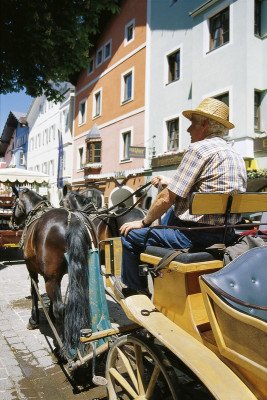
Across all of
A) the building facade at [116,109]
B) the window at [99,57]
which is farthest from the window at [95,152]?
the window at [99,57]

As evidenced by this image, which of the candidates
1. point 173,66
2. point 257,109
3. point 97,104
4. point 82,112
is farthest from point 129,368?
point 82,112

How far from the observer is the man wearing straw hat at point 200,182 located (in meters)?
2.17

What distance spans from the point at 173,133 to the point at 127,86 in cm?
562

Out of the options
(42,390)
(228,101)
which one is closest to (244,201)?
(42,390)

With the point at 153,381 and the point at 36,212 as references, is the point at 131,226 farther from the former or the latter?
the point at 36,212

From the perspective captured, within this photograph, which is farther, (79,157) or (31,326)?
(79,157)

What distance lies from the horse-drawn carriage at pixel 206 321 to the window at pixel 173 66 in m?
14.3

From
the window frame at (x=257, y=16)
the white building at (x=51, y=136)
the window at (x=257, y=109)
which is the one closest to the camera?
the window at (x=257, y=109)

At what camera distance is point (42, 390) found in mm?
2881

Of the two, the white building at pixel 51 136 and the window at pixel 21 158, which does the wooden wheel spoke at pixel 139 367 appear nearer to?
the white building at pixel 51 136

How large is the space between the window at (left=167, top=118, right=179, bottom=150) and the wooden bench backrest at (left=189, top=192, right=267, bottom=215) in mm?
12655

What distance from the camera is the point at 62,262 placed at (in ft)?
11.8

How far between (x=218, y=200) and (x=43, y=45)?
20.4 feet

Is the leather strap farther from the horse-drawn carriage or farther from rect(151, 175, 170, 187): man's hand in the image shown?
rect(151, 175, 170, 187): man's hand
